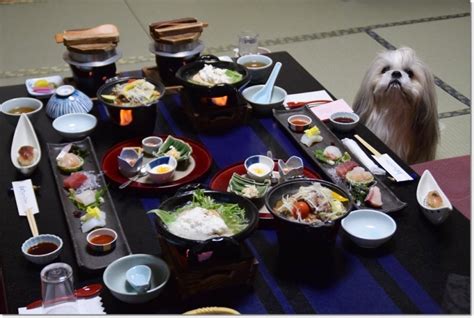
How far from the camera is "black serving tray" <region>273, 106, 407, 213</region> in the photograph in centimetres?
204

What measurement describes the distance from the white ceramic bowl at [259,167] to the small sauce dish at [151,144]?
0.35m

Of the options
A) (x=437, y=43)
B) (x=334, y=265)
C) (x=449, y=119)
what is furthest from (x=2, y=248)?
(x=437, y=43)

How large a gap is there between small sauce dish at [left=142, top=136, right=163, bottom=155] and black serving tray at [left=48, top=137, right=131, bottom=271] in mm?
177

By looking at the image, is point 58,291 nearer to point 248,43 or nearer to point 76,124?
point 76,124

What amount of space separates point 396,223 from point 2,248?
116 centimetres

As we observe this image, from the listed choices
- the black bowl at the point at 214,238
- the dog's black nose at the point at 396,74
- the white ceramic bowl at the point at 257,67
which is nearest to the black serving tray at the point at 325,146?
the white ceramic bowl at the point at 257,67

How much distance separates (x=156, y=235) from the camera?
192 cm

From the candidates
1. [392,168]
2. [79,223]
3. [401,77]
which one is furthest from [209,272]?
[401,77]

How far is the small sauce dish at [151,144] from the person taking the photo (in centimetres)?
231

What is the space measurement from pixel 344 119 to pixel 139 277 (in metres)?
1.17

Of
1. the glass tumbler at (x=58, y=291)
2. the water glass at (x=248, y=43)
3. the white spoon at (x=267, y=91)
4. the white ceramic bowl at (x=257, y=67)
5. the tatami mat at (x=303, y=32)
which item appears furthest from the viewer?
the tatami mat at (x=303, y=32)

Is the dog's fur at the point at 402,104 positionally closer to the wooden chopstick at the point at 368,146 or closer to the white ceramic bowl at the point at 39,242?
the wooden chopstick at the point at 368,146

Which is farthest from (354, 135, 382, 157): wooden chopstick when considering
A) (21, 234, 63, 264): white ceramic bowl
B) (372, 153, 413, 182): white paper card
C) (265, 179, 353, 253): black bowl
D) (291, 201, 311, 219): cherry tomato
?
(21, 234, 63, 264): white ceramic bowl

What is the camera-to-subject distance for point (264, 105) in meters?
2.62
